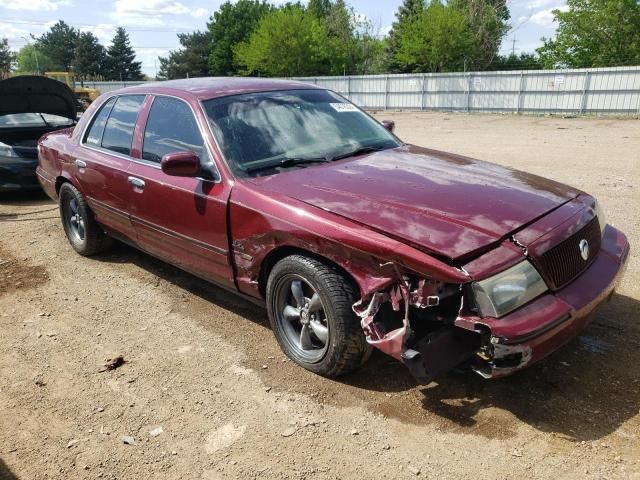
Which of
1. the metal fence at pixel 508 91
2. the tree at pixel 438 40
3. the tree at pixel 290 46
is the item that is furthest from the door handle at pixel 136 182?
the tree at pixel 290 46

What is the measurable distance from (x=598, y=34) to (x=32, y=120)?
144 feet

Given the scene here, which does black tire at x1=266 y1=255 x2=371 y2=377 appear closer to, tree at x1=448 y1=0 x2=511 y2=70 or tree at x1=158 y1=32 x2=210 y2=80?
tree at x1=448 y1=0 x2=511 y2=70

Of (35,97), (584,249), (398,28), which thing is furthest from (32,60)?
(584,249)

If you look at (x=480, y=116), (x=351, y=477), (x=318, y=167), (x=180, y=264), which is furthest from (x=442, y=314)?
(x=480, y=116)

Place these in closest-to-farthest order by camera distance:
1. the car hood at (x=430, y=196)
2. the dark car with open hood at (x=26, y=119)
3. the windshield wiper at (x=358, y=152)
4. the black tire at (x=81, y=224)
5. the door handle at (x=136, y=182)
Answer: the car hood at (x=430, y=196)
the windshield wiper at (x=358, y=152)
the door handle at (x=136, y=182)
the black tire at (x=81, y=224)
the dark car with open hood at (x=26, y=119)

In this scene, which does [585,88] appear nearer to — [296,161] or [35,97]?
[35,97]

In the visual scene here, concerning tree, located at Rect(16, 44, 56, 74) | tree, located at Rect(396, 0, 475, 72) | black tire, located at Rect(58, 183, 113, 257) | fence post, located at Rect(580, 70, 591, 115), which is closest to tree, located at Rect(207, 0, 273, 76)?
tree, located at Rect(396, 0, 475, 72)

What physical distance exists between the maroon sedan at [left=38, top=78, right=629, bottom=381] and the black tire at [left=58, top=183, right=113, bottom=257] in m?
0.56

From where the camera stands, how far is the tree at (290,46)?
45531mm

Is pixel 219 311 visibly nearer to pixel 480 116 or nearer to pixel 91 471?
pixel 91 471

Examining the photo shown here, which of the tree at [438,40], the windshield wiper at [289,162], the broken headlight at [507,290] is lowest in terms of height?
the broken headlight at [507,290]

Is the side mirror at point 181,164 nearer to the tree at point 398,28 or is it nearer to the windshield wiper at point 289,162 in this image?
the windshield wiper at point 289,162

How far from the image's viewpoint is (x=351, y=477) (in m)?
2.48

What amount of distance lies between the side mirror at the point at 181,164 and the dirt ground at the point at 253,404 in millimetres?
1182
